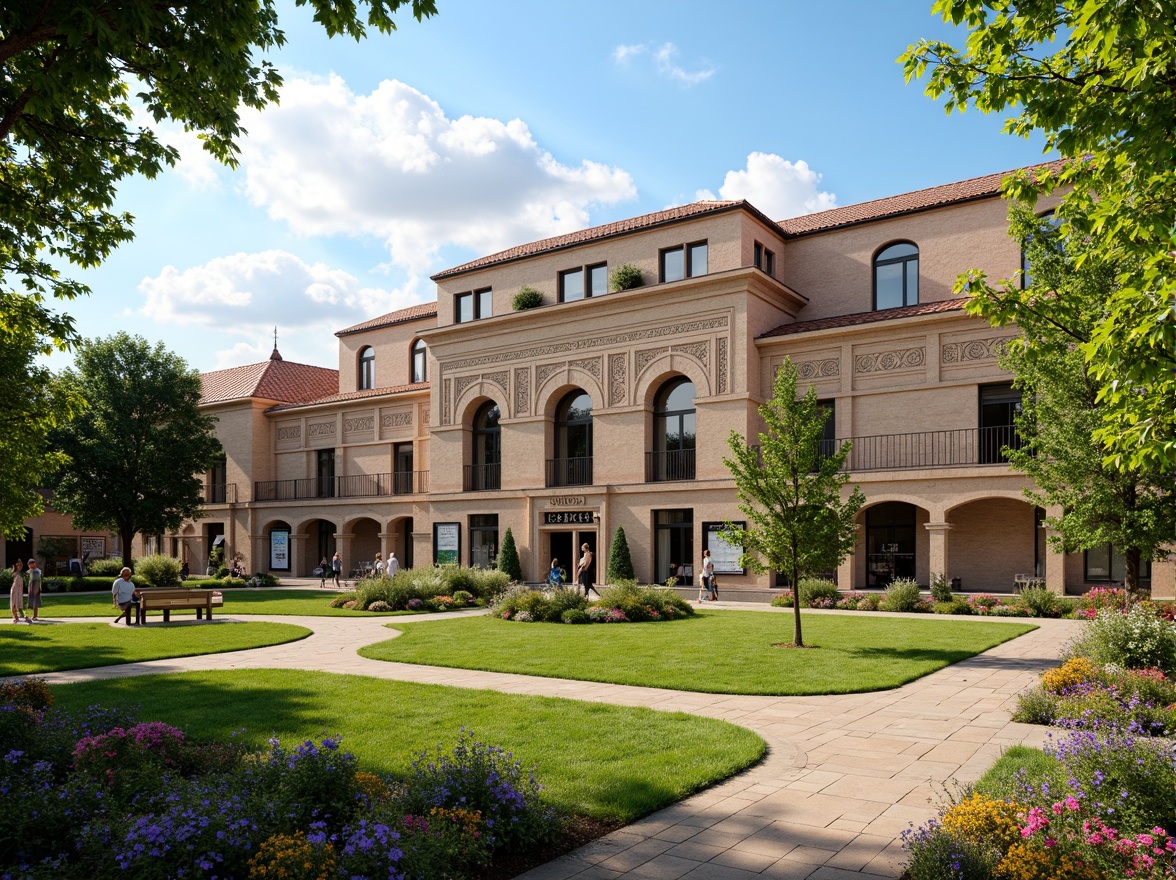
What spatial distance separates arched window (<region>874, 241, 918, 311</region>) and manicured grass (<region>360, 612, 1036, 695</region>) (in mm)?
13910

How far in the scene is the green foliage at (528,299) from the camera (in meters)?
35.0

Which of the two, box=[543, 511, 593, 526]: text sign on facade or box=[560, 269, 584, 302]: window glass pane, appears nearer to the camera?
box=[543, 511, 593, 526]: text sign on facade

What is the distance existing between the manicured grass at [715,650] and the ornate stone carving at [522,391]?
51.1 ft

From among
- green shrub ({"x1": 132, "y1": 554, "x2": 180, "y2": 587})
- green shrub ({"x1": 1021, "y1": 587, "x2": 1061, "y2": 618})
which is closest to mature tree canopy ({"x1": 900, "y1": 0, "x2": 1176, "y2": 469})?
green shrub ({"x1": 1021, "y1": 587, "x2": 1061, "y2": 618})

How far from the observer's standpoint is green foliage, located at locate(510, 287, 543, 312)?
34969 mm

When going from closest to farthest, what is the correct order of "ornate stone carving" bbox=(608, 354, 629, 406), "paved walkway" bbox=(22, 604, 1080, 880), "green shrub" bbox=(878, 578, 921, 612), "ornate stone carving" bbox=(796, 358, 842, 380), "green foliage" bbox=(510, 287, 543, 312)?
"paved walkway" bbox=(22, 604, 1080, 880), "green shrub" bbox=(878, 578, 921, 612), "ornate stone carving" bbox=(796, 358, 842, 380), "ornate stone carving" bbox=(608, 354, 629, 406), "green foliage" bbox=(510, 287, 543, 312)

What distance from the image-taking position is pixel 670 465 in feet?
105

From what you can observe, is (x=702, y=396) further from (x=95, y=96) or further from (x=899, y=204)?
(x=95, y=96)

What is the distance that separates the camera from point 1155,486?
17.2 meters

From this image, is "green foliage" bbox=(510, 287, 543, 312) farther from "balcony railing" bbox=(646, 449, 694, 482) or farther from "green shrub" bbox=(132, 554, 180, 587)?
"green shrub" bbox=(132, 554, 180, 587)

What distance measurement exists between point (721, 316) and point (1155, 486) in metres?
15.6

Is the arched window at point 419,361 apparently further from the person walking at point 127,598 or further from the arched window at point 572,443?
the person walking at point 127,598

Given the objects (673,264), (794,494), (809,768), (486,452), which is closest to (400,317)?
(486,452)

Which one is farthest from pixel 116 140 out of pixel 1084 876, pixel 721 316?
pixel 721 316
